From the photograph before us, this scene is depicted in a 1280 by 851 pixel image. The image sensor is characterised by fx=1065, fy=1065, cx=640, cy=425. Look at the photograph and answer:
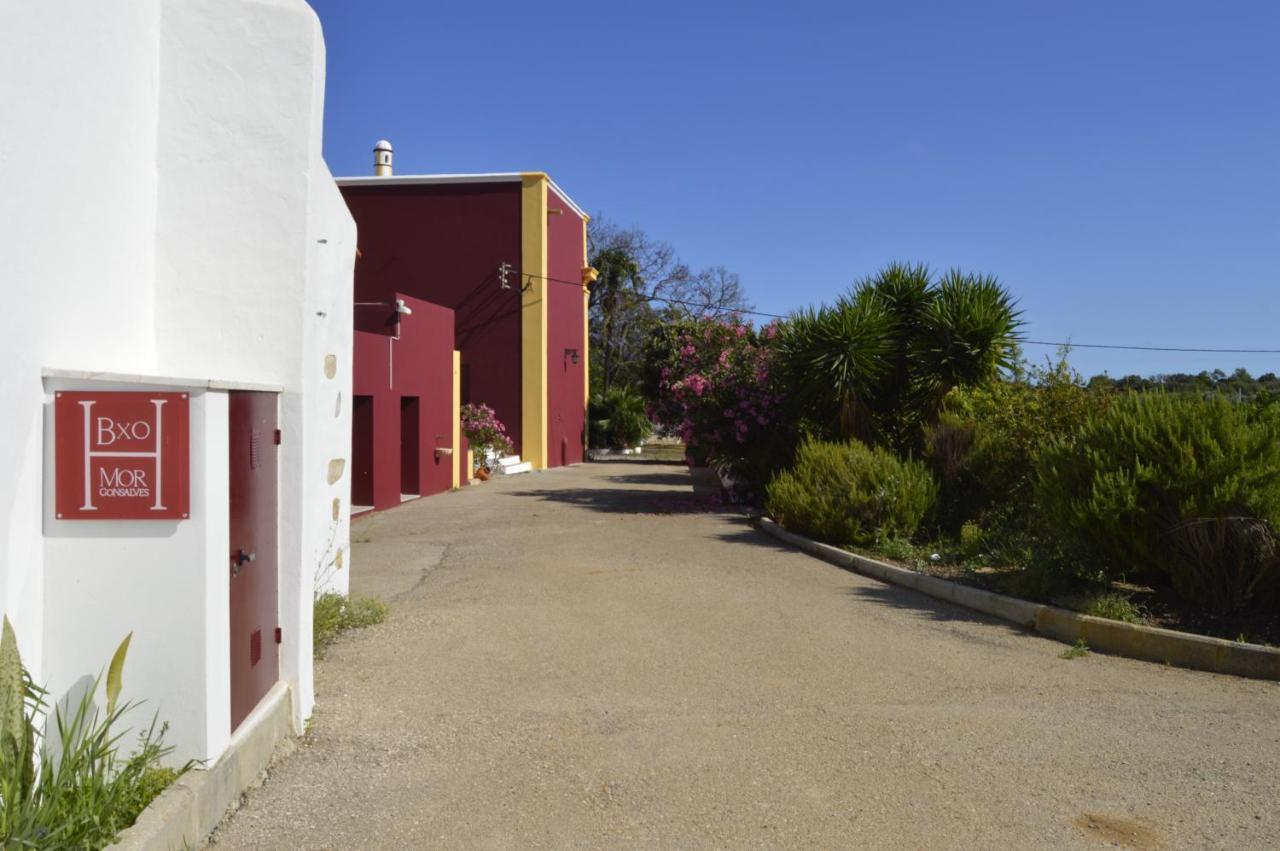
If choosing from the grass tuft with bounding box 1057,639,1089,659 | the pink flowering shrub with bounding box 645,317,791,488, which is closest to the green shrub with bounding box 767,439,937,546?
the pink flowering shrub with bounding box 645,317,791,488

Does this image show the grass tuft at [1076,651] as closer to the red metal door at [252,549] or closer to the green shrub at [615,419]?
the red metal door at [252,549]

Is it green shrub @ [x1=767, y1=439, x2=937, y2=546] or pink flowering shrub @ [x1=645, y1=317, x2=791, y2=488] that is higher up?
pink flowering shrub @ [x1=645, y1=317, x2=791, y2=488]

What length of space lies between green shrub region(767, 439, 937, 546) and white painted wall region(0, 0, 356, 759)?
7518 millimetres

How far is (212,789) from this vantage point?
4.04 meters

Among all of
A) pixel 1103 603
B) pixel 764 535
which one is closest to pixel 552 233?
pixel 764 535

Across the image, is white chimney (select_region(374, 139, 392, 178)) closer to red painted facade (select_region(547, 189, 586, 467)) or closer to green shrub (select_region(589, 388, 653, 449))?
red painted facade (select_region(547, 189, 586, 467))

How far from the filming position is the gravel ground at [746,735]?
4.28 m

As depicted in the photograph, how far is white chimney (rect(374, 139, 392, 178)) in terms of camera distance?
1213 inches

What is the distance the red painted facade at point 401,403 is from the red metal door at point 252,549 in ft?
35.3

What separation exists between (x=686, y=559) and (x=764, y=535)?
273 cm

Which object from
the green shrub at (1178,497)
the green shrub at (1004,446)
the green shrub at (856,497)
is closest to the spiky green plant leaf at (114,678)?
the green shrub at (1178,497)

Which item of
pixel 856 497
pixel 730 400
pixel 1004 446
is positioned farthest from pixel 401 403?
pixel 1004 446

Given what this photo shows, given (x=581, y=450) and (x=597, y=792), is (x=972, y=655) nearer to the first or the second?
(x=597, y=792)

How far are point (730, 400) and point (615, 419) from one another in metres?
23.5
